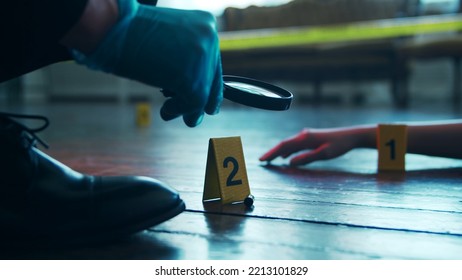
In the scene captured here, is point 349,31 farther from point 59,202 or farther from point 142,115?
point 59,202

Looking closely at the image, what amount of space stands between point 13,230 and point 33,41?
185 mm

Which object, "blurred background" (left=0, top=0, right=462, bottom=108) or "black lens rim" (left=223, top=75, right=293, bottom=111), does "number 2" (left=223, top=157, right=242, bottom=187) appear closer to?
"black lens rim" (left=223, top=75, right=293, bottom=111)

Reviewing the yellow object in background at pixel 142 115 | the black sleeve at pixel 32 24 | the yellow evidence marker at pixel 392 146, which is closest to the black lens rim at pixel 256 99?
the black sleeve at pixel 32 24

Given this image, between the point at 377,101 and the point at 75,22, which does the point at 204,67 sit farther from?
the point at 377,101

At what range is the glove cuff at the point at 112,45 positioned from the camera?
0.50 meters

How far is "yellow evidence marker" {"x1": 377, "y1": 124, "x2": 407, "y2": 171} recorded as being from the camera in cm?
102

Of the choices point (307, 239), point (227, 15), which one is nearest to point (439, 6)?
point (227, 15)

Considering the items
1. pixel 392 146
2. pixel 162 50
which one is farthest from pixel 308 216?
pixel 392 146

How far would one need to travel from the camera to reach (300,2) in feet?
16.4

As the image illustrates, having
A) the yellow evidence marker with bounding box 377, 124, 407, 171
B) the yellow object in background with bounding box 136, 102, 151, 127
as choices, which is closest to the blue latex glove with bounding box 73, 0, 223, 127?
the yellow evidence marker with bounding box 377, 124, 407, 171

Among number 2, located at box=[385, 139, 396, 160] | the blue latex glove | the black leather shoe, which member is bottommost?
number 2, located at box=[385, 139, 396, 160]

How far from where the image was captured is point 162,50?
1.69ft

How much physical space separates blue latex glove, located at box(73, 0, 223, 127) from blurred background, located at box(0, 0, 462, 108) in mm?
3715

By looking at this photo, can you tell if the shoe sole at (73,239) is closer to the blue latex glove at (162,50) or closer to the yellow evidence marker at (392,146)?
the blue latex glove at (162,50)
